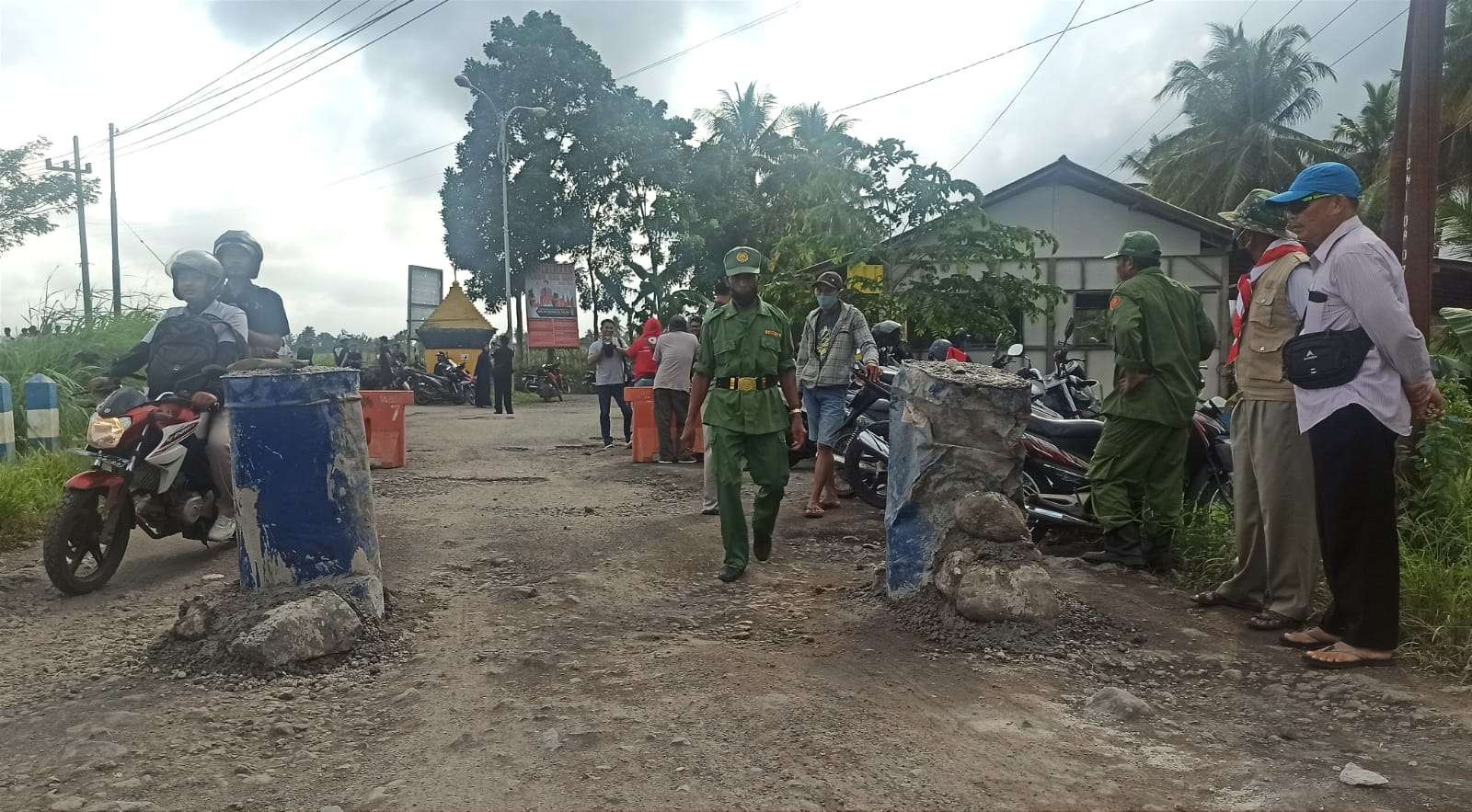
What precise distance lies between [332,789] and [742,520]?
262cm

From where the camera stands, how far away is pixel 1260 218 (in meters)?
4.25

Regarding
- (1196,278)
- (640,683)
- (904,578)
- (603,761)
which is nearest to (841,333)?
(904,578)

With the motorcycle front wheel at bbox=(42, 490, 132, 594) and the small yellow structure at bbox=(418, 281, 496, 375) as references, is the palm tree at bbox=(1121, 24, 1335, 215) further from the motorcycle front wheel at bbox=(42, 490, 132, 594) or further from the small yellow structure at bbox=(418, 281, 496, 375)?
the motorcycle front wheel at bbox=(42, 490, 132, 594)

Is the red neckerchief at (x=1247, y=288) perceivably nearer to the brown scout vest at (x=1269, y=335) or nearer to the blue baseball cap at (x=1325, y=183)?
the brown scout vest at (x=1269, y=335)

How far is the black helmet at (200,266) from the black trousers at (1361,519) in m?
5.41

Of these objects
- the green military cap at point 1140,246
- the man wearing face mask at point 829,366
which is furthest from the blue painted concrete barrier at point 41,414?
the green military cap at point 1140,246

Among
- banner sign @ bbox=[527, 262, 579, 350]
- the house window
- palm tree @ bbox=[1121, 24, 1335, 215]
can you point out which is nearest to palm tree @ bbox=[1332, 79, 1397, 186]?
palm tree @ bbox=[1121, 24, 1335, 215]

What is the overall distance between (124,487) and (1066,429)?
524cm

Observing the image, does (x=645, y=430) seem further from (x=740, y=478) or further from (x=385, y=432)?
(x=740, y=478)

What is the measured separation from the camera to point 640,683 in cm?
327

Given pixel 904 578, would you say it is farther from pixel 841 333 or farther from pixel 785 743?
pixel 841 333

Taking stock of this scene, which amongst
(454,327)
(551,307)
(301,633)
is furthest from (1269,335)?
(551,307)

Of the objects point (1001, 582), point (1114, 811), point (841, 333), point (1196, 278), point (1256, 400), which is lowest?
point (1114, 811)

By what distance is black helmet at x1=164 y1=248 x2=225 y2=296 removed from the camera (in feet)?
16.9
